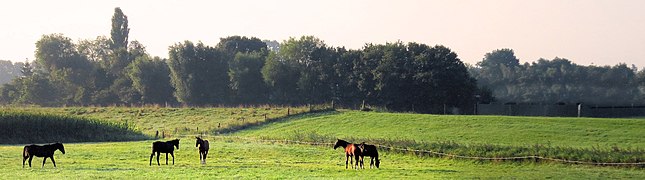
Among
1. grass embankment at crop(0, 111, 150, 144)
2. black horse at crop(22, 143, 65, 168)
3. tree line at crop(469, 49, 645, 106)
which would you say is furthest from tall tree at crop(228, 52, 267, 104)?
black horse at crop(22, 143, 65, 168)

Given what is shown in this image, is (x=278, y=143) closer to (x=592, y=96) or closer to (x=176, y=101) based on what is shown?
(x=592, y=96)

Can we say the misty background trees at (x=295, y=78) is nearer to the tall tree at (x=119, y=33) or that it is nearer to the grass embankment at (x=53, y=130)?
the tall tree at (x=119, y=33)

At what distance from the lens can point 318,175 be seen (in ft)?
→ 107

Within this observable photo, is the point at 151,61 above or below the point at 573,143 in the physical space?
above

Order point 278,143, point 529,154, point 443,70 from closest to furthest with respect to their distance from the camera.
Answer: point 529,154 < point 278,143 < point 443,70

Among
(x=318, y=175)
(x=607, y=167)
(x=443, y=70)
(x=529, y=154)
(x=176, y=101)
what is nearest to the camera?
(x=318, y=175)

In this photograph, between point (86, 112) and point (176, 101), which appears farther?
point (176, 101)

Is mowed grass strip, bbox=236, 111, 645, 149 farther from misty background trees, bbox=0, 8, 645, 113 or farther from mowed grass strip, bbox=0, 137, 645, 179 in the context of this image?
misty background trees, bbox=0, 8, 645, 113

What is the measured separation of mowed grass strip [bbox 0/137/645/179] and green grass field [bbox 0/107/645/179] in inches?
1.8

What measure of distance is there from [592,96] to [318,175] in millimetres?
91365

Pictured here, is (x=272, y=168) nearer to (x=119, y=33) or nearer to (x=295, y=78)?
(x=295, y=78)

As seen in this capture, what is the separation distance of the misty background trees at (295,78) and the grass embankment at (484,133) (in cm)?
2539

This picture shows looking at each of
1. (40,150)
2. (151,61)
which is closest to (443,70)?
(151,61)

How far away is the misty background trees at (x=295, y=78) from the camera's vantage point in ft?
379
